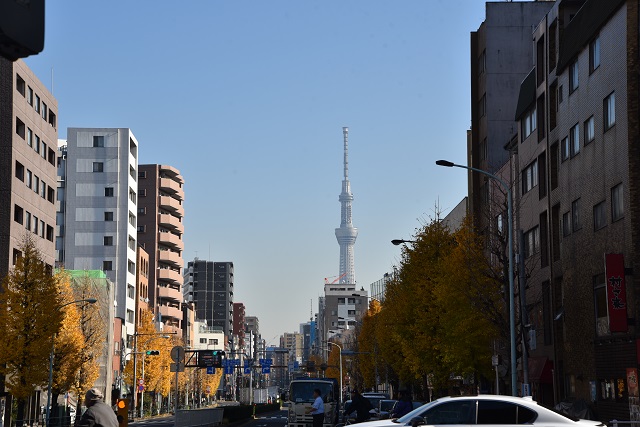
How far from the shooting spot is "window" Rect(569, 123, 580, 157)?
4322 cm

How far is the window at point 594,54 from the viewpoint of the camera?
39844mm

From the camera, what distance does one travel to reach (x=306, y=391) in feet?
152

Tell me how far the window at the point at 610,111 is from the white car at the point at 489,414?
77.1ft

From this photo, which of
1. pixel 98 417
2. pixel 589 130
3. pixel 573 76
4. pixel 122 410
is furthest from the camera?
pixel 573 76

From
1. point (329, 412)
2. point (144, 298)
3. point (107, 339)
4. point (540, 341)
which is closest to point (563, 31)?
point (540, 341)

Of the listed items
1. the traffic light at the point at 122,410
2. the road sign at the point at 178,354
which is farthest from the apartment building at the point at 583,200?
the traffic light at the point at 122,410

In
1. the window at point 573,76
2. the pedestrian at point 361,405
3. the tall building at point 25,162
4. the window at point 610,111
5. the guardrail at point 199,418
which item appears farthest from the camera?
the tall building at point 25,162

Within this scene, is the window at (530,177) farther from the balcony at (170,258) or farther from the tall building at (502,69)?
the balcony at (170,258)

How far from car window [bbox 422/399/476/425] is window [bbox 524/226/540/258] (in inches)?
1444

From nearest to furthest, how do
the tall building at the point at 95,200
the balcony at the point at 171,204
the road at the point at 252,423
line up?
1. the road at the point at 252,423
2. the tall building at the point at 95,200
3. the balcony at the point at 171,204

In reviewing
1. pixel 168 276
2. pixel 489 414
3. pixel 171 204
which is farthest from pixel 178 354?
pixel 171 204

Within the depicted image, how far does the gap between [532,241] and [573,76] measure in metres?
12.0

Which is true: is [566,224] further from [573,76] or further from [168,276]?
[168,276]

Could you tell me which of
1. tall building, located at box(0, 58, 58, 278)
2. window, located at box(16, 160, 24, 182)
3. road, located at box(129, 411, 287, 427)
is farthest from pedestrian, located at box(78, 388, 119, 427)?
window, located at box(16, 160, 24, 182)
